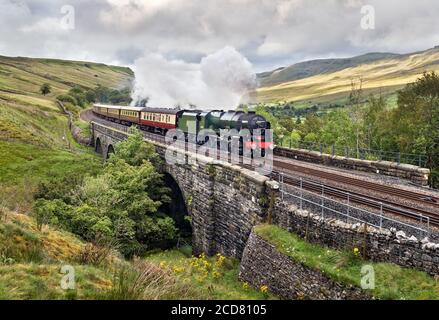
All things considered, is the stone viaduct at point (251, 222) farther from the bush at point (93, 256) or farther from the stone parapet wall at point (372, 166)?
the stone parapet wall at point (372, 166)

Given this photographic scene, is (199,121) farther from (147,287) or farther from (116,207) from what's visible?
(147,287)

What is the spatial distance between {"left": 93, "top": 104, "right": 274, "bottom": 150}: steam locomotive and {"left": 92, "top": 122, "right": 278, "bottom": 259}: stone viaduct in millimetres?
5891

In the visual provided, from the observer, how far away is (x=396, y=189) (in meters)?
17.5

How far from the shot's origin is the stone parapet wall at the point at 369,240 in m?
9.70

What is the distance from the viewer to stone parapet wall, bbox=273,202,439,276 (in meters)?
9.70

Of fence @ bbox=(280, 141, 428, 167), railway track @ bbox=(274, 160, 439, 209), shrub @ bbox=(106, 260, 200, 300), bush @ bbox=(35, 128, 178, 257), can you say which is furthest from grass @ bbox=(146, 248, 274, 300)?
fence @ bbox=(280, 141, 428, 167)

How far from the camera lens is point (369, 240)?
1098 cm

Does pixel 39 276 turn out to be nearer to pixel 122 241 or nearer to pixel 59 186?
pixel 122 241

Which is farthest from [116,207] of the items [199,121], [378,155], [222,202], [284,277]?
[378,155]

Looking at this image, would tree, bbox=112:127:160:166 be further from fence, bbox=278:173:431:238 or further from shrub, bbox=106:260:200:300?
shrub, bbox=106:260:200:300

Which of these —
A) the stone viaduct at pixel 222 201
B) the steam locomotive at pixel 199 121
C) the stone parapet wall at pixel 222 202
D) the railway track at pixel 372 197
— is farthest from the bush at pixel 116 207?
the railway track at pixel 372 197

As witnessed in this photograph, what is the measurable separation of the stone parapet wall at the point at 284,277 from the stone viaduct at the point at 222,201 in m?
1.80
